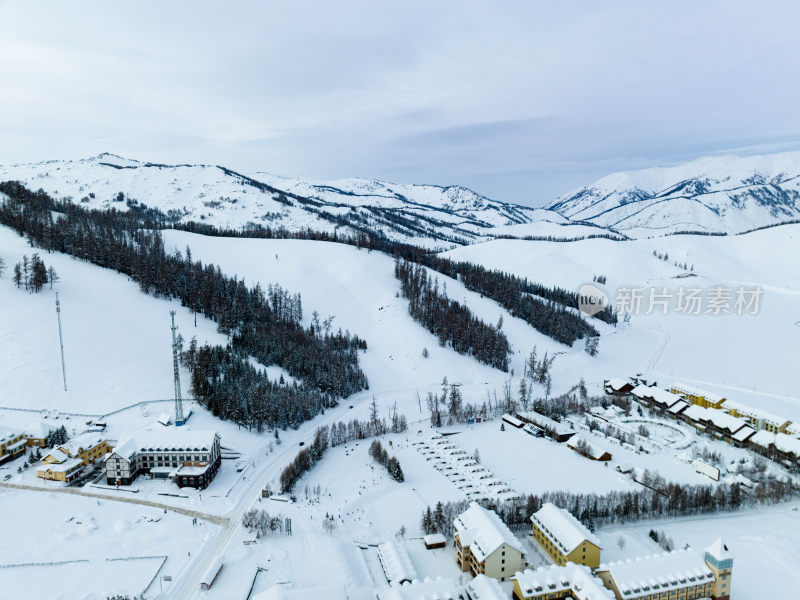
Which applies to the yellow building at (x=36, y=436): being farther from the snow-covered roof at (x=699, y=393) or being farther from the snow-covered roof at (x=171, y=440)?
the snow-covered roof at (x=699, y=393)

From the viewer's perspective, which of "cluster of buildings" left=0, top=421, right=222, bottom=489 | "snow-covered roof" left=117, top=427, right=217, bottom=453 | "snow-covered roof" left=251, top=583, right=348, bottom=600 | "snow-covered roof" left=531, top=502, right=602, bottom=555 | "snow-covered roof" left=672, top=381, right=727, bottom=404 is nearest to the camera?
"snow-covered roof" left=251, top=583, right=348, bottom=600

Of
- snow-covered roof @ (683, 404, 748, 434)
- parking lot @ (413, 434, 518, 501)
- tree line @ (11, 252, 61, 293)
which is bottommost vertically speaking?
parking lot @ (413, 434, 518, 501)

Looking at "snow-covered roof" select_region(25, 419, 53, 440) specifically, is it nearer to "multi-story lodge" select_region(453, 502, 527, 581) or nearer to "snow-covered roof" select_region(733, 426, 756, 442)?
"multi-story lodge" select_region(453, 502, 527, 581)

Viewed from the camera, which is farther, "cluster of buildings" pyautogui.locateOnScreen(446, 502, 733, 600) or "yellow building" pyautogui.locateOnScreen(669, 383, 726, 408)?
"yellow building" pyautogui.locateOnScreen(669, 383, 726, 408)

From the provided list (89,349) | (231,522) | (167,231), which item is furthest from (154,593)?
(167,231)

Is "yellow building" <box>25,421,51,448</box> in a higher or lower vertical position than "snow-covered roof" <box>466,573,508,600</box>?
higher

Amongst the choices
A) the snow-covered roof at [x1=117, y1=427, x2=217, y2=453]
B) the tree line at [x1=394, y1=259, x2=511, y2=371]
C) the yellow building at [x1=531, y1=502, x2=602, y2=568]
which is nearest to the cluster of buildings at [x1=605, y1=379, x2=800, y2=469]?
the tree line at [x1=394, y1=259, x2=511, y2=371]

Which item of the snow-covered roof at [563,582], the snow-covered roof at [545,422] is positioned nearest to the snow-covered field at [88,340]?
the snow-covered roof at [545,422]
